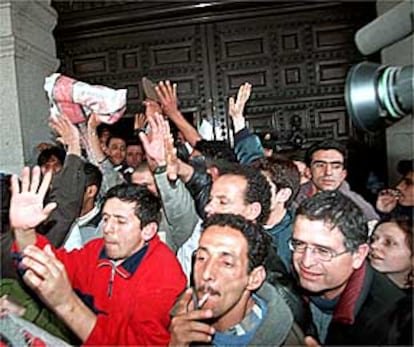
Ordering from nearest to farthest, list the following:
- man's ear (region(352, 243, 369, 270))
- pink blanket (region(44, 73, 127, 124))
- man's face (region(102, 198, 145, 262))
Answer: man's ear (region(352, 243, 369, 270)) → man's face (region(102, 198, 145, 262)) → pink blanket (region(44, 73, 127, 124))

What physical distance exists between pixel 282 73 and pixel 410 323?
317 centimetres

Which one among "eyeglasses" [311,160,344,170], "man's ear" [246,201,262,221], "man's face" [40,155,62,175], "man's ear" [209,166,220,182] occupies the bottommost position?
"man's ear" [246,201,262,221]

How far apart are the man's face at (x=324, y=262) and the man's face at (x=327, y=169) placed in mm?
957

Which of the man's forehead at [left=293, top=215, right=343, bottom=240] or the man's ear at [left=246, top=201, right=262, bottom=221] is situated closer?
the man's forehead at [left=293, top=215, right=343, bottom=240]

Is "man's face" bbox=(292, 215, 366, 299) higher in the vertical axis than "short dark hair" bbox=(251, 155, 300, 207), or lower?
lower

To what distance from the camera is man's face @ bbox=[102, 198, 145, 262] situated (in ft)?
5.43

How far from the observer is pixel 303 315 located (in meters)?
1.47

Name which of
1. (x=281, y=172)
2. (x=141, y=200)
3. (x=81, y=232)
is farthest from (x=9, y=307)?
(x=281, y=172)

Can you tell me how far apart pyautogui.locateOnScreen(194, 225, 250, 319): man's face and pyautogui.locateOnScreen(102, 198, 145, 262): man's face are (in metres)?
0.31

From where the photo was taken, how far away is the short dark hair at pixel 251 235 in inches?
55.8

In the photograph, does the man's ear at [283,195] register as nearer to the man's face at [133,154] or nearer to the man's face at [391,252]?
the man's face at [391,252]

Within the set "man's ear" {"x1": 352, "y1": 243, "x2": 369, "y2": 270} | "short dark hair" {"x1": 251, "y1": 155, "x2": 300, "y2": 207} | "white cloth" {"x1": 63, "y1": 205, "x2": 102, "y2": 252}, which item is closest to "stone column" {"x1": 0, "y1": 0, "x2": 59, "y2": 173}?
"white cloth" {"x1": 63, "y1": 205, "x2": 102, "y2": 252}

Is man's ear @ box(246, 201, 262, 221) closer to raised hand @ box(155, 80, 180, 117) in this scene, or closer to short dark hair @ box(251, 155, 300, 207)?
short dark hair @ box(251, 155, 300, 207)

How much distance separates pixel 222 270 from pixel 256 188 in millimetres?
531
